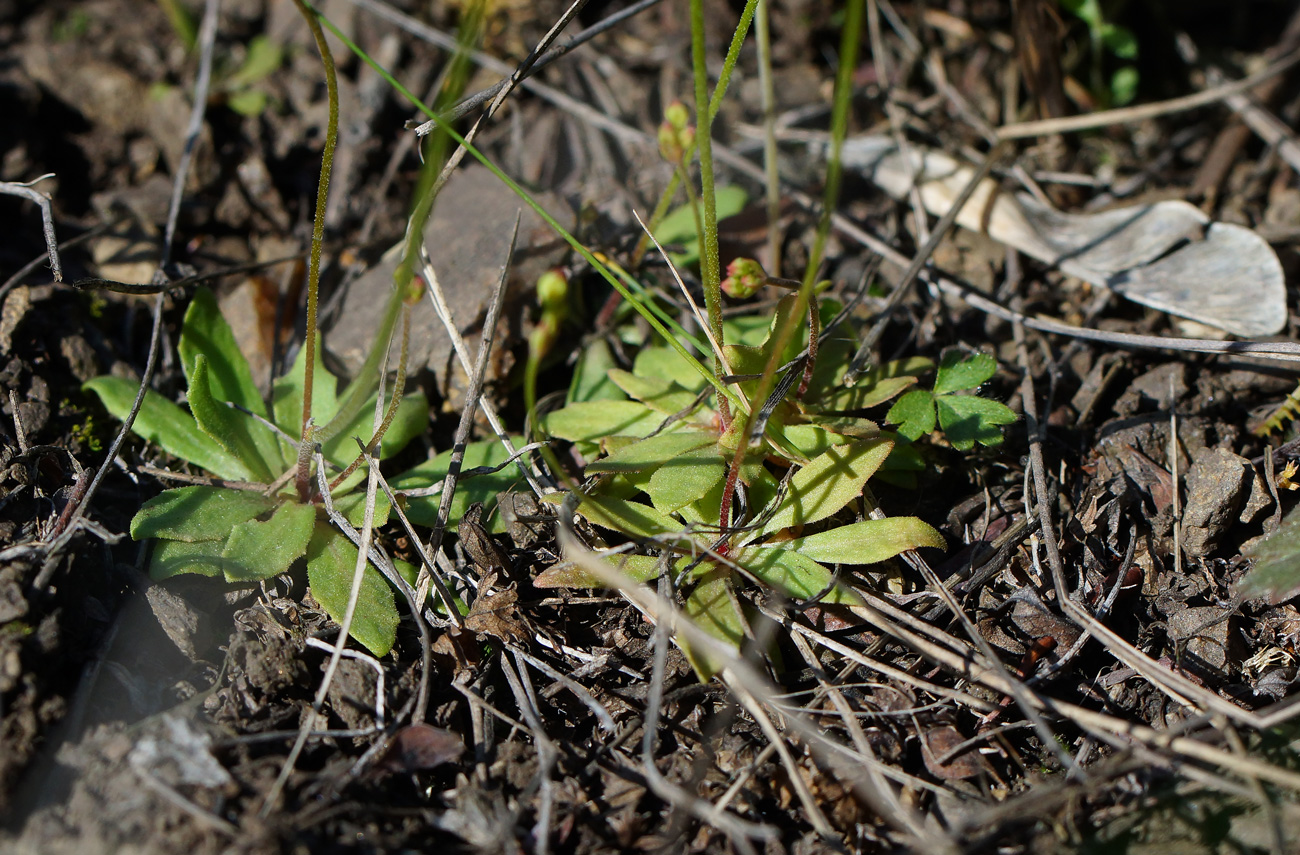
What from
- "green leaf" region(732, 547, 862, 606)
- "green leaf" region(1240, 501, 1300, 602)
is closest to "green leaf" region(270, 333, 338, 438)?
"green leaf" region(732, 547, 862, 606)

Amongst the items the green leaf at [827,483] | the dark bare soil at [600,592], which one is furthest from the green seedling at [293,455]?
the green leaf at [827,483]

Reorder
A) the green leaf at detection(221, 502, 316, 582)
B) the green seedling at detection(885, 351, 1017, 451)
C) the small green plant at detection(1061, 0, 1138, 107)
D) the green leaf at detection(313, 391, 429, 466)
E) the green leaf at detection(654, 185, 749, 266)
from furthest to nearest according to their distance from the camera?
the small green plant at detection(1061, 0, 1138, 107) < the green leaf at detection(654, 185, 749, 266) < the green leaf at detection(313, 391, 429, 466) < the green seedling at detection(885, 351, 1017, 451) < the green leaf at detection(221, 502, 316, 582)

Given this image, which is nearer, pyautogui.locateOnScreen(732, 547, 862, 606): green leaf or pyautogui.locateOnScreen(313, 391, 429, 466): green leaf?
pyautogui.locateOnScreen(732, 547, 862, 606): green leaf

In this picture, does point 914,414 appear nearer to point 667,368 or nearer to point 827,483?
point 827,483

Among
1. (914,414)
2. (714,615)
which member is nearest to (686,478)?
(714,615)

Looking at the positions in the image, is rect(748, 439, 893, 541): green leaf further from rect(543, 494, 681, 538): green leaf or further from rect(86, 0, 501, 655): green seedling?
rect(86, 0, 501, 655): green seedling

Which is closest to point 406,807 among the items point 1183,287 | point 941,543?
point 941,543
